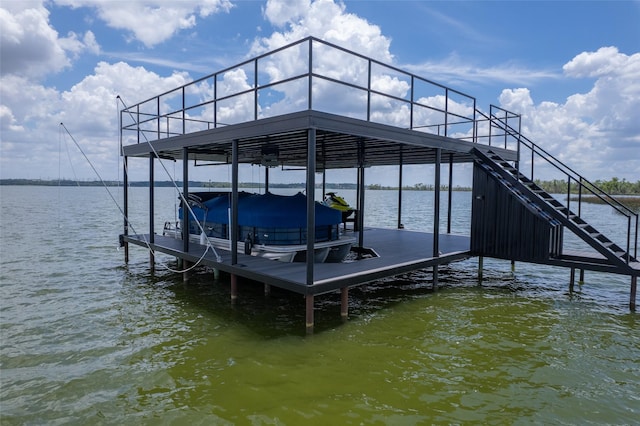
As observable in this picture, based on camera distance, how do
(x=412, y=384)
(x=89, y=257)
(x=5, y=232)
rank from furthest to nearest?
(x=5, y=232)
(x=89, y=257)
(x=412, y=384)

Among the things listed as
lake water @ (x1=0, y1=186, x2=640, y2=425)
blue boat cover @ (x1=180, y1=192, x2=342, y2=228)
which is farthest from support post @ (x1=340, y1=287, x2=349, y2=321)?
blue boat cover @ (x1=180, y1=192, x2=342, y2=228)

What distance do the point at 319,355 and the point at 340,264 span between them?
9.75 feet

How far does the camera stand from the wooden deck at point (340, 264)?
827 centimetres

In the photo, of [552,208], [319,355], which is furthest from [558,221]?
[319,355]

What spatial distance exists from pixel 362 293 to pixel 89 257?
39.2 ft

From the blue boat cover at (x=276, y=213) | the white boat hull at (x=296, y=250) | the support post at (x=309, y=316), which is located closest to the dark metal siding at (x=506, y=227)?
the white boat hull at (x=296, y=250)

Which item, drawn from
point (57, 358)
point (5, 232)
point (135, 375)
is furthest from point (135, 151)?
point (5, 232)

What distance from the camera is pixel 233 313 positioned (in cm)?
933

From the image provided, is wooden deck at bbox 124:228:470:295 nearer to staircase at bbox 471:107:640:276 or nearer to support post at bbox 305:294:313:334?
support post at bbox 305:294:313:334

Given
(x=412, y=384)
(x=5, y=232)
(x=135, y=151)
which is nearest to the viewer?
(x=412, y=384)

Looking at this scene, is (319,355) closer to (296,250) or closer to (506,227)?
(296,250)

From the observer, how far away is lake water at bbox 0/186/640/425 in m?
5.39

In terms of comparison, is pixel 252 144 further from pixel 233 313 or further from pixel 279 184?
pixel 279 184

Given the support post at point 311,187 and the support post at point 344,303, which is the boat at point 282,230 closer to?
the support post at point 344,303
